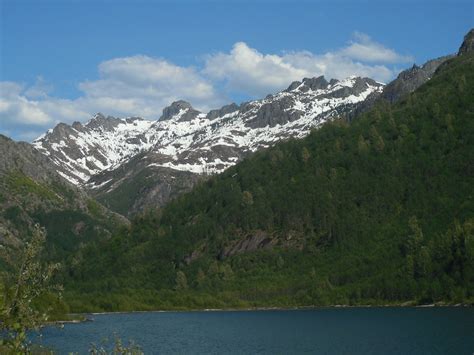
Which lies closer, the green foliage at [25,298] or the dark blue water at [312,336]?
the green foliage at [25,298]

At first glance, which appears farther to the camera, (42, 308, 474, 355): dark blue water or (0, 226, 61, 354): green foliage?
(42, 308, 474, 355): dark blue water

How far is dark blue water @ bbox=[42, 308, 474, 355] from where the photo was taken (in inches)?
5011

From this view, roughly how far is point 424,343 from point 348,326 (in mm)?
48874

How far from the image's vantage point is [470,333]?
440ft

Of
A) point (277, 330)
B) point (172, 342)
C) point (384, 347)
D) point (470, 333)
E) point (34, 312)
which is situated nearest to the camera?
point (34, 312)

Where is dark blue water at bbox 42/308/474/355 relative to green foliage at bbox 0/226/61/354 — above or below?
below

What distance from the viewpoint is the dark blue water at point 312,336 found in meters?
127

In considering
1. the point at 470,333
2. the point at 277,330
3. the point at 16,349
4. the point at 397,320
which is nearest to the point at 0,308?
the point at 16,349

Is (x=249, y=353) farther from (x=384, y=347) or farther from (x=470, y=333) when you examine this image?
(x=470, y=333)

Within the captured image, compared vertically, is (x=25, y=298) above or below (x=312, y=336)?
above

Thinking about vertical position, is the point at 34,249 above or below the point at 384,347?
above

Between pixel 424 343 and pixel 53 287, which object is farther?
pixel 424 343

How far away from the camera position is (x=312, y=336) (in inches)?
6073

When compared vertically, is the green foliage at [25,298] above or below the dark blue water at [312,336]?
above
